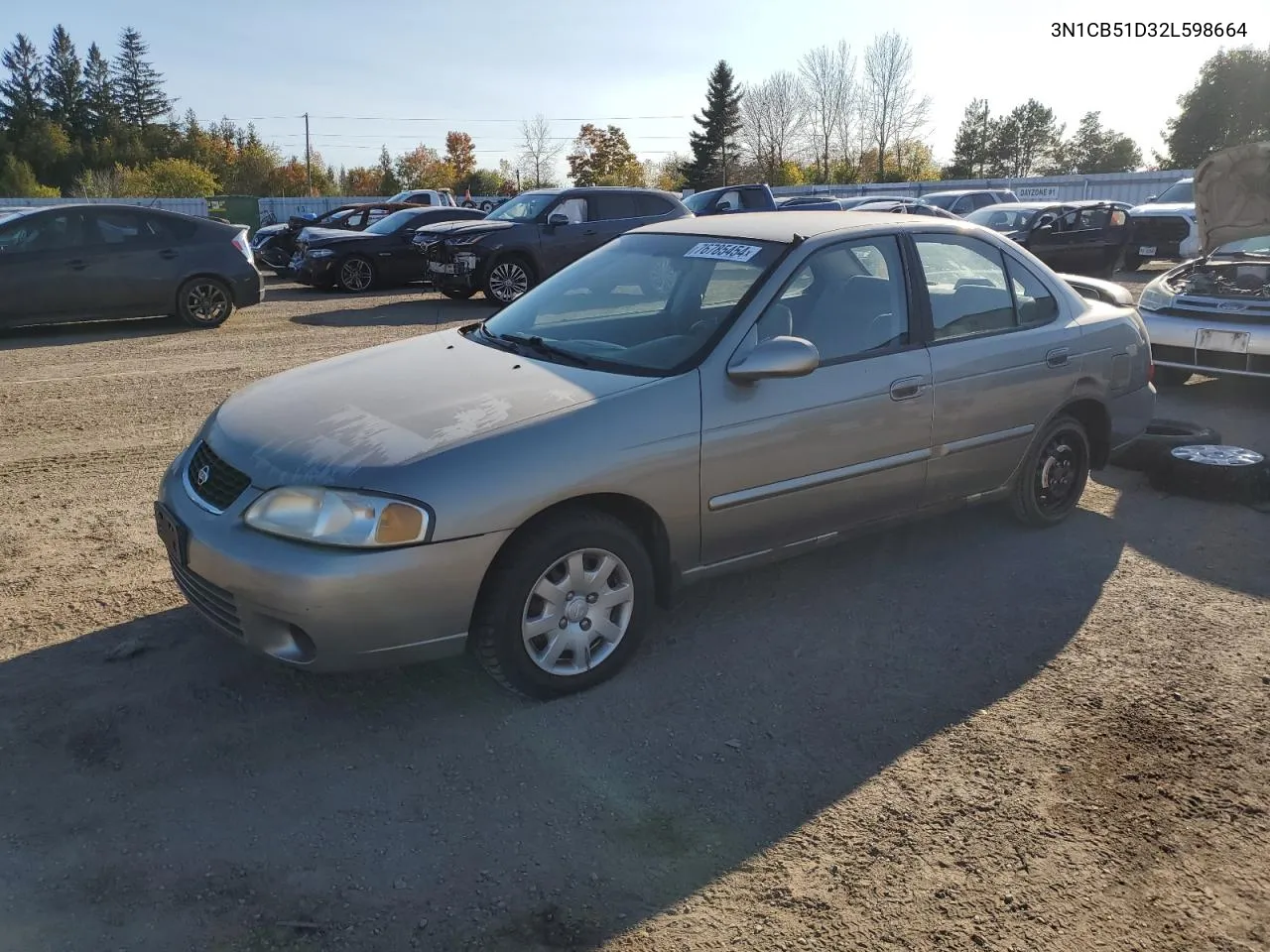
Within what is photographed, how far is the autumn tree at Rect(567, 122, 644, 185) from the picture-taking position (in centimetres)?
7356

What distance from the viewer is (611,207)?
1527 centimetres

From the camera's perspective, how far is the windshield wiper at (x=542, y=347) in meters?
4.01

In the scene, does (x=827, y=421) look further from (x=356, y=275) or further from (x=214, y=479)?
(x=356, y=275)

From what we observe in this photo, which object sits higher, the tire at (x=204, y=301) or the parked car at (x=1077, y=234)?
the parked car at (x=1077, y=234)

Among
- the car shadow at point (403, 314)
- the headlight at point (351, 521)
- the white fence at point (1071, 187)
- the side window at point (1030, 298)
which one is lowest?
the headlight at point (351, 521)

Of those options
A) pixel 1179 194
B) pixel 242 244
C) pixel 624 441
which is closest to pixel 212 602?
pixel 624 441

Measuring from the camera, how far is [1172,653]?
3945mm

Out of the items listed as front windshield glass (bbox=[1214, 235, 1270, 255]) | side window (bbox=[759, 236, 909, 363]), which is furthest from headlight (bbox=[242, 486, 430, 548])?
front windshield glass (bbox=[1214, 235, 1270, 255])

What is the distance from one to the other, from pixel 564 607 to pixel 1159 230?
19.7 metres

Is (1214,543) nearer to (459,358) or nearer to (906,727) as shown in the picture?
(906,727)

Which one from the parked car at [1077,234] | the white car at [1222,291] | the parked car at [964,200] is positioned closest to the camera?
the white car at [1222,291]

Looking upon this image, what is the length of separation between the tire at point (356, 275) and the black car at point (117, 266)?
429 cm

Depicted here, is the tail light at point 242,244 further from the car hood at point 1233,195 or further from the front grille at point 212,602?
the car hood at point 1233,195

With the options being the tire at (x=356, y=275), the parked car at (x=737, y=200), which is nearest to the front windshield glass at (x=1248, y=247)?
the parked car at (x=737, y=200)
